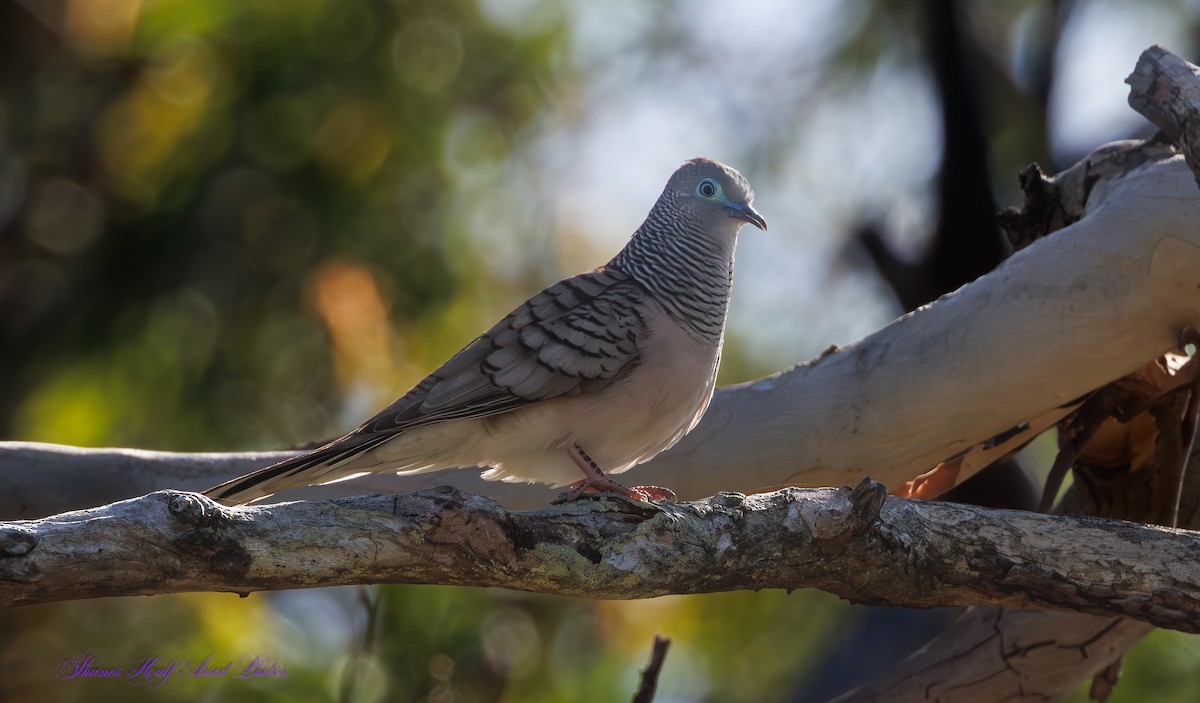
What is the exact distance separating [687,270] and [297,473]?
4.83ft

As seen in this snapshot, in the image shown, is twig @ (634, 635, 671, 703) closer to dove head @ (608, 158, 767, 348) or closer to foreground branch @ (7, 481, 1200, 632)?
foreground branch @ (7, 481, 1200, 632)

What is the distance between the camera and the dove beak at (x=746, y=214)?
13.3 ft

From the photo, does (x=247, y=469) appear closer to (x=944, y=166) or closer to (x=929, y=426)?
(x=929, y=426)

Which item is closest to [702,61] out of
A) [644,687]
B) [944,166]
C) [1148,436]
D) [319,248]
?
[944,166]

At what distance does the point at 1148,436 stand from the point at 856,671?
278 centimetres

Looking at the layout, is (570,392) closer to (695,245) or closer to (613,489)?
(613,489)

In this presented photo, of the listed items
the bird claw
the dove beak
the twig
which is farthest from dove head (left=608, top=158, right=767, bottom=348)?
the twig

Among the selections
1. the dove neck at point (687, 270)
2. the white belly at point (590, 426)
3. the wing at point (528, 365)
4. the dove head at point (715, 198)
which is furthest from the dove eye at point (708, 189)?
the white belly at point (590, 426)

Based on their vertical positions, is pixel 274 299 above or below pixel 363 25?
below

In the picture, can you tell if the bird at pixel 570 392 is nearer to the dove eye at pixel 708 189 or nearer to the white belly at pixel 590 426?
the white belly at pixel 590 426

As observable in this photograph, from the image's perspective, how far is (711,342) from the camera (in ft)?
12.8

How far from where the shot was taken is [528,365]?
376 cm

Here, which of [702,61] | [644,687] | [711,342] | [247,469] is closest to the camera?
[644,687]

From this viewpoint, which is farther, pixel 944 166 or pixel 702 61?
pixel 702 61
